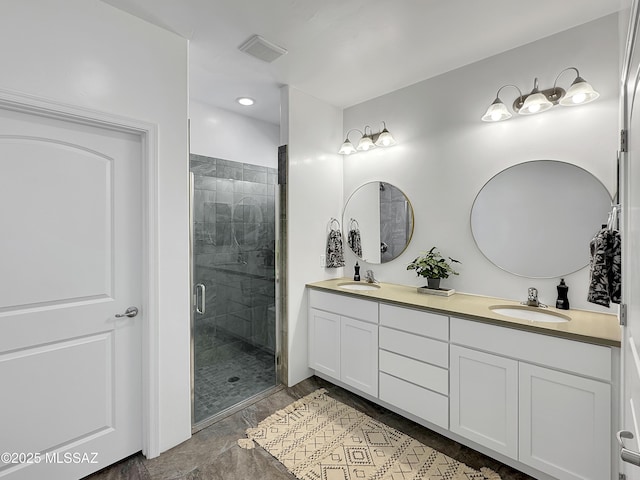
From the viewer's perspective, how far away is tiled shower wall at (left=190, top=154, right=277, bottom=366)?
96.4 inches

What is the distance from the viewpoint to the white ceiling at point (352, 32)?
1.75 meters

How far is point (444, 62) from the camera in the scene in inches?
92.4

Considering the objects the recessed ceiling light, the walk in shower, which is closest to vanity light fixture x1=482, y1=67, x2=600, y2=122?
the walk in shower

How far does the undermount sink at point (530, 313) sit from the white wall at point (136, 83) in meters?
2.10

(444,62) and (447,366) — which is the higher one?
(444,62)

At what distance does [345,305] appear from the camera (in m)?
2.55

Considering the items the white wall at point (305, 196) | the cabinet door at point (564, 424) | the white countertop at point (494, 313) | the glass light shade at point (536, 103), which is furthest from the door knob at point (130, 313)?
the glass light shade at point (536, 103)

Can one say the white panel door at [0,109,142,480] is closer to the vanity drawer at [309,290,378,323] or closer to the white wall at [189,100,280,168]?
the white wall at [189,100,280,168]

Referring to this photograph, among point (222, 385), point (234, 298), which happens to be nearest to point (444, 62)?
point (234, 298)

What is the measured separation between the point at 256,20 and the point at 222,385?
2724mm

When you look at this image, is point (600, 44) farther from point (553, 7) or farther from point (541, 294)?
point (541, 294)

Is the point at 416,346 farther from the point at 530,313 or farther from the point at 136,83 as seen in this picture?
the point at 136,83

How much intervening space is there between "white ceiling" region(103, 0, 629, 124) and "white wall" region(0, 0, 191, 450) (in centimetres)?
17

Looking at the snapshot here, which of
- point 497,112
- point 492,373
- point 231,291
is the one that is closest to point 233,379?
point 231,291
